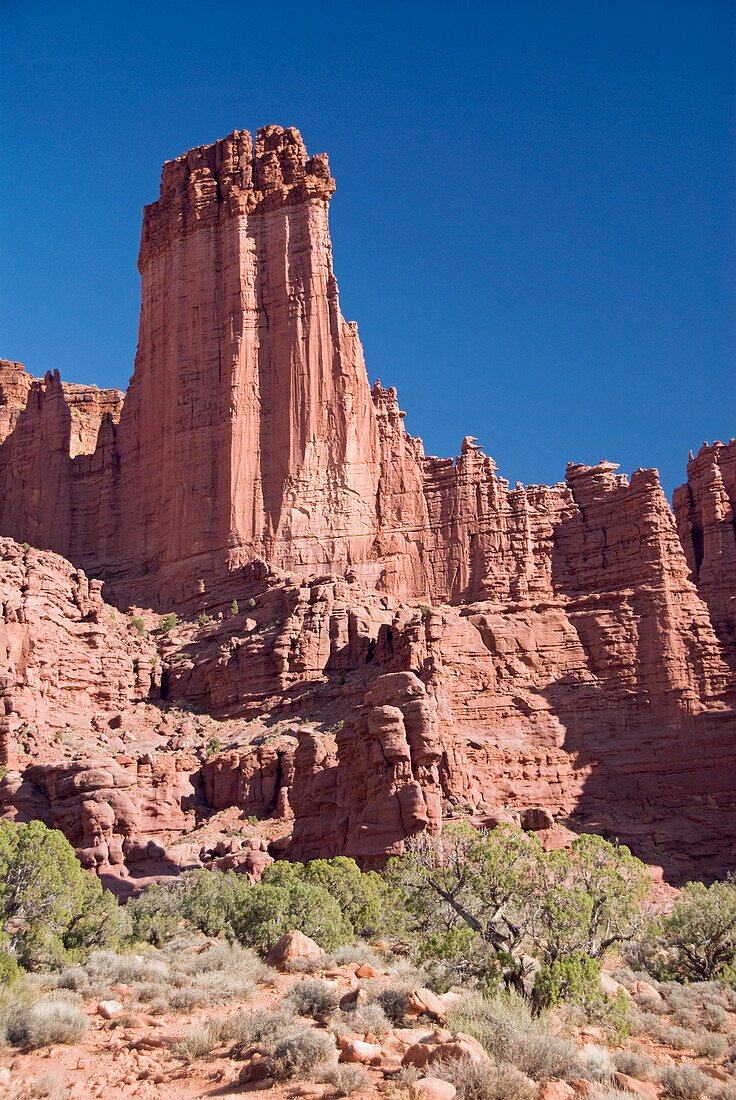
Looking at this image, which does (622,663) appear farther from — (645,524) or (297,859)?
(297,859)

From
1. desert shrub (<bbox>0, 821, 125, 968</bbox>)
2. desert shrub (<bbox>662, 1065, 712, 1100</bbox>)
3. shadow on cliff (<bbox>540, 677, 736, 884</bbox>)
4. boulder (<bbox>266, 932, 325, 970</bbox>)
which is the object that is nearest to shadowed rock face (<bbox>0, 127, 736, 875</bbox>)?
shadow on cliff (<bbox>540, 677, 736, 884</bbox>)

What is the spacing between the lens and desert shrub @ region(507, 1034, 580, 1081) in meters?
16.7

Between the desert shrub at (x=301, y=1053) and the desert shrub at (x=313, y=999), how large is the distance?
264 cm

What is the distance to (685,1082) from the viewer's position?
17.3 meters

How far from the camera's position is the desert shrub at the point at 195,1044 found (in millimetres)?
17766

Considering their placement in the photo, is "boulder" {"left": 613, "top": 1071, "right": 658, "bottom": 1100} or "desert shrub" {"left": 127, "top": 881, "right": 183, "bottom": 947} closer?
"boulder" {"left": 613, "top": 1071, "right": 658, "bottom": 1100}

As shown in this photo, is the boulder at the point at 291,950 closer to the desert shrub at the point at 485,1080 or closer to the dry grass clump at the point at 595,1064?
Result: the dry grass clump at the point at 595,1064

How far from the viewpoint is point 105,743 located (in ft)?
175

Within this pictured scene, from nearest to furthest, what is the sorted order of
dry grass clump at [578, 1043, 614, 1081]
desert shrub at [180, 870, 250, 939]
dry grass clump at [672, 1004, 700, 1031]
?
dry grass clump at [578, 1043, 614, 1081], dry grass clump at [672, 1004, 700, 1031], desert shrub at [180, 870, 250, 939]

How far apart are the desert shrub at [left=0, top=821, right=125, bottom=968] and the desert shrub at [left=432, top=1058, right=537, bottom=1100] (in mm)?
12384

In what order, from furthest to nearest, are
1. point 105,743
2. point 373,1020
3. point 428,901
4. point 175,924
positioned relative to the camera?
point 105,743, point 175,924, point 428,901, point 373,1020

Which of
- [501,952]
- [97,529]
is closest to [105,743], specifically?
[97,529]

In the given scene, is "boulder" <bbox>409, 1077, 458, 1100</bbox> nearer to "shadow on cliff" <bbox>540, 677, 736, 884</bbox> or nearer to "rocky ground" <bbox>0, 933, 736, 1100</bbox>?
"rocky ground" <bbox>0, 933, 736, 1100</bbox>

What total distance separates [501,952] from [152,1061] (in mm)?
7140
